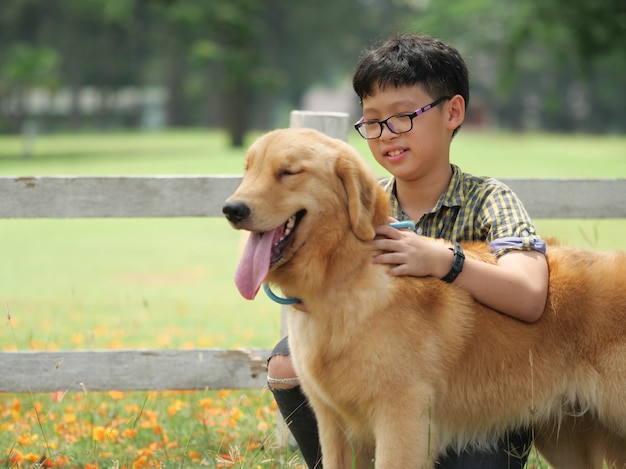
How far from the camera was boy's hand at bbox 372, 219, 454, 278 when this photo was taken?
2910 millimetres

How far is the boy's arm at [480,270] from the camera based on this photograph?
2.92 m

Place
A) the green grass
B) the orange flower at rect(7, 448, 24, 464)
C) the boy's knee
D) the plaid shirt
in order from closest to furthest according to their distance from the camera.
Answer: the plaid shirt
the boy's knee
the orange flower at rect(7, 448, 24, 464)
the green grass

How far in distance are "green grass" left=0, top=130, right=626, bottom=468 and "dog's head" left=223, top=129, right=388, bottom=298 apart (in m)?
0.97

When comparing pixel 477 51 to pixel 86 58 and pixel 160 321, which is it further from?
pixel 160 321

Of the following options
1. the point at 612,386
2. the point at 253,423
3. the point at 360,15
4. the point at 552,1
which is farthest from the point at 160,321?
the point at 360,15

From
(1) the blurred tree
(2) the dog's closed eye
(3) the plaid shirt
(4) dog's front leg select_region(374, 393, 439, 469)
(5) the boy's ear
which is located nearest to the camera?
(2) the dog's closed eye

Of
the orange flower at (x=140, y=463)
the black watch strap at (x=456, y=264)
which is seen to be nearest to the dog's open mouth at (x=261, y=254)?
the black watch strap at (x=456, y=264)

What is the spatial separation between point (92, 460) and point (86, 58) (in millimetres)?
54076

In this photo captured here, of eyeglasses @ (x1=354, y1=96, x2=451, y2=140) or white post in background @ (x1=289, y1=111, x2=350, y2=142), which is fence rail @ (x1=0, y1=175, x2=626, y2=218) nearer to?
white post in background @ (x1=289, y1=111, x2=350, y2=142)

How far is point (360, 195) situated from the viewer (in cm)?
284

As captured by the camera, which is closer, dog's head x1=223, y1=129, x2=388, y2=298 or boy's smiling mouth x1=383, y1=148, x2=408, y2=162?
dog's head x1=223, y1=129, x2=388, y2=298

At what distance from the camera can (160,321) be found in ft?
29.2

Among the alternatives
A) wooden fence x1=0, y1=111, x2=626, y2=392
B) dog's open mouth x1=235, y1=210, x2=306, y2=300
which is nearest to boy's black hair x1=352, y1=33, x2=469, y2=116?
dog's open mouth x1=235, y1=210, x2=306, y2=300

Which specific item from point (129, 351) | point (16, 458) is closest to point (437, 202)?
point (129, 351)
